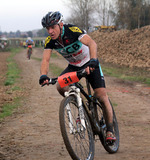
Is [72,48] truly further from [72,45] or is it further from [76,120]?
[76,120]

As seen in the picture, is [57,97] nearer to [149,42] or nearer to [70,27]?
[70,27]

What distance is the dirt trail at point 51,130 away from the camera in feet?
14.1

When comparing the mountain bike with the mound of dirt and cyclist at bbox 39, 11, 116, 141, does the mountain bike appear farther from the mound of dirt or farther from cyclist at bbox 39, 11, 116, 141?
the mound of dirt

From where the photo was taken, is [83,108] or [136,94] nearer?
[83,108]

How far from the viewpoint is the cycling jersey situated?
163 inches

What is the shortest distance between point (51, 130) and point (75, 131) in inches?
90.2

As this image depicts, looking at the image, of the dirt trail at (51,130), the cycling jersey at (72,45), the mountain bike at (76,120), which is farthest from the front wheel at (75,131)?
the cycling jersey at (72,45)

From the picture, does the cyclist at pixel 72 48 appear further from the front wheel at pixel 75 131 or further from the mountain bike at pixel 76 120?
the front wheel at pixel 75 131

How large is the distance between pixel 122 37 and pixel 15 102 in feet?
72.0

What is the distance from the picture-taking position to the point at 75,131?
11.9ft

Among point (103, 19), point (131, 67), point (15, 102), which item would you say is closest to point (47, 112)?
point (15, 102)

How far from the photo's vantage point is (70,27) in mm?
4227

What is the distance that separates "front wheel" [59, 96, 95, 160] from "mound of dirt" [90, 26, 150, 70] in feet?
47.6

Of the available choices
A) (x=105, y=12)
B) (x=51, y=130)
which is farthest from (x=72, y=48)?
(x=105, y=12)
